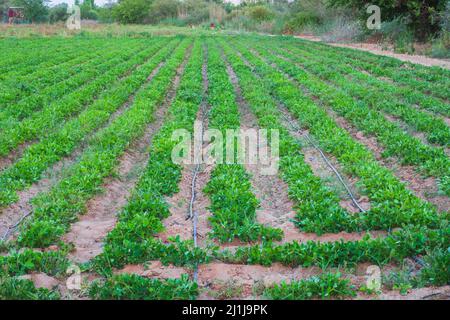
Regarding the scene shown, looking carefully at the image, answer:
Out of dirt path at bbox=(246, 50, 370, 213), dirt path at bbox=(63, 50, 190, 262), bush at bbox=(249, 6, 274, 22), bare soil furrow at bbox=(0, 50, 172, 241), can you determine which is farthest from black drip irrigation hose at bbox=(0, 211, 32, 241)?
bush at bbox=(249, 6, 274, 22)

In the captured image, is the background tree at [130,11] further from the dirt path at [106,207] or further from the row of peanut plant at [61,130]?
the dirt path at [106,207]

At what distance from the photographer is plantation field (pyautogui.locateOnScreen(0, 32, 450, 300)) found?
4.29 meters

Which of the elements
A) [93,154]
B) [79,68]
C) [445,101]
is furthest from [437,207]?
[79,68]

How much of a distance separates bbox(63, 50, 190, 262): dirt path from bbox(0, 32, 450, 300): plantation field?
0.08 feet

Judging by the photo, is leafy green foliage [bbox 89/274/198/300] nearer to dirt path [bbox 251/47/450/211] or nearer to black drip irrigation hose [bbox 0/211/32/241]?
black drip irrigation hose [bbox 0/211/32/241]

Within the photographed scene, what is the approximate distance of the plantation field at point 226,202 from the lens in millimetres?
4293

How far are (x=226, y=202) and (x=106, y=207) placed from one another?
1.60 m

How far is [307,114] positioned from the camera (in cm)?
1016

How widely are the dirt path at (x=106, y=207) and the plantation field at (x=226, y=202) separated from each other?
0.02 metres

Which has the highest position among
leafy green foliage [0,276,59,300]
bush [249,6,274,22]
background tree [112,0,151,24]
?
background tree [112,0,151,24]

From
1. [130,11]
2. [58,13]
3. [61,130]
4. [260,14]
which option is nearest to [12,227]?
[61,130]

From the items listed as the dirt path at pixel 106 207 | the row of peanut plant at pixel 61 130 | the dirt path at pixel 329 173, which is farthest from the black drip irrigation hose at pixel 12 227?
the dirt path at pixel 329 173

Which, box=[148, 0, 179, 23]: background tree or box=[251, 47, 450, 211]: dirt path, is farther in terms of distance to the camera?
box=[148, 0, 179, 23]: background tree

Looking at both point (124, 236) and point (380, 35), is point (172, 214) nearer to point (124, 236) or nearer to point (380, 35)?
point (124, 236)
